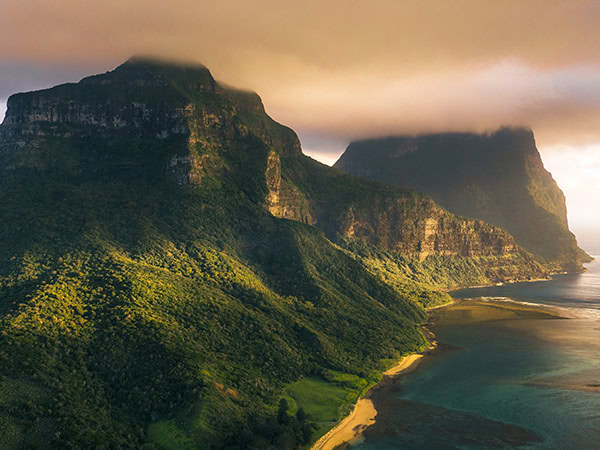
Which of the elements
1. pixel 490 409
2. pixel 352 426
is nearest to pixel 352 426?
pixel 352 426

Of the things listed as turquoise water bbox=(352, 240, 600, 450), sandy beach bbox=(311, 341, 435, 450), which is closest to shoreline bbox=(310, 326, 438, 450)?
sandy beach bbox=(311, 341, 435, 450)

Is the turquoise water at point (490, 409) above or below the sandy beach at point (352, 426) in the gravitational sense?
above

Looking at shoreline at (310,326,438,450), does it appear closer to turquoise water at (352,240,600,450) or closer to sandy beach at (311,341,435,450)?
sandy beach at (311,341,435,450)

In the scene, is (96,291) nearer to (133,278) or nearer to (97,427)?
(133,278)

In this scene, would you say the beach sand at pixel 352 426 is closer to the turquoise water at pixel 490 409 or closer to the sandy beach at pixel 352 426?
the sandy beach at pixel 352 426

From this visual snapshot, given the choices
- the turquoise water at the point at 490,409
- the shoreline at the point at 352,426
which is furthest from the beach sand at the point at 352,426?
the turquoise water at the point at 490,409

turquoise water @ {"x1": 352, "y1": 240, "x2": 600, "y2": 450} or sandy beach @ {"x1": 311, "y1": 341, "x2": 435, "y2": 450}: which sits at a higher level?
turquoise water @ {"x1": 352, "y1": 240, "x2": 600, "y2": 450}

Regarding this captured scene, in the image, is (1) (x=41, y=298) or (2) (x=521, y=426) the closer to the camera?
(2) (x=521, y=426)

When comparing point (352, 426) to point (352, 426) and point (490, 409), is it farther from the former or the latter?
point (490, 409)

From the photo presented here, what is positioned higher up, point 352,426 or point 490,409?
point 490,409

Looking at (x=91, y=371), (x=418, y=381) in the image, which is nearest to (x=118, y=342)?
(x=91, y=371)

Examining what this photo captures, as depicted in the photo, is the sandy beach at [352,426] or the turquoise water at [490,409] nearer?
the sandy beach at [352,426]
